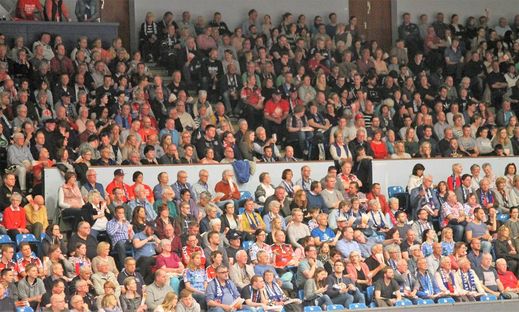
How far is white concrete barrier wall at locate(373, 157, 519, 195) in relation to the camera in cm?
1947

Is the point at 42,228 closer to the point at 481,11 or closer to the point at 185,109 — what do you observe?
the point at 185,109

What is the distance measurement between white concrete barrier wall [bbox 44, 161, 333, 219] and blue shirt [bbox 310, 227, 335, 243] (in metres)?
1.76

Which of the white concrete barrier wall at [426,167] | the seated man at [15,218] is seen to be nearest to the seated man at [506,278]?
the white concrete barrier wall at [426,167]

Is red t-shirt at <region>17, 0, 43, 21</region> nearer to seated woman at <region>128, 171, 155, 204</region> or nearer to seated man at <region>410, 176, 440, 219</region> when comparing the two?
seated woman at <region>128, 171, 155, 204</region>

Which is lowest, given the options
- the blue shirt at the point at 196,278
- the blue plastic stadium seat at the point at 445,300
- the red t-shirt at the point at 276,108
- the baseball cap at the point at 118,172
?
the blue plastic stadium seat at the point at 445,300

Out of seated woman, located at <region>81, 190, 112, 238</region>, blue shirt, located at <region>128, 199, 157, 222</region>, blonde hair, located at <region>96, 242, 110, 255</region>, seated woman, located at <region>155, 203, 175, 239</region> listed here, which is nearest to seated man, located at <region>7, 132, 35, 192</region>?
seated woman, located at <region>81, 190, 112, 238</region>

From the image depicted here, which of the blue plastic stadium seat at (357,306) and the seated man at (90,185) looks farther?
the seated man at (90,185)

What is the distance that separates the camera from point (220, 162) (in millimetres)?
18406

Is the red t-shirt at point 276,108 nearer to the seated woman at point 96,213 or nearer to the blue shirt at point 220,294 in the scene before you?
the seated woman at point 96,213

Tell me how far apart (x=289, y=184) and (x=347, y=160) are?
1.17m

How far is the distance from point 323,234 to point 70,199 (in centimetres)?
350

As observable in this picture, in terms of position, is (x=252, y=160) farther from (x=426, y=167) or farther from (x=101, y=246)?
(x=101, y=246)

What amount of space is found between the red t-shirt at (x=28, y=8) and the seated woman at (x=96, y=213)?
5.71 meters

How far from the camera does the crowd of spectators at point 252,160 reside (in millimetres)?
15438
